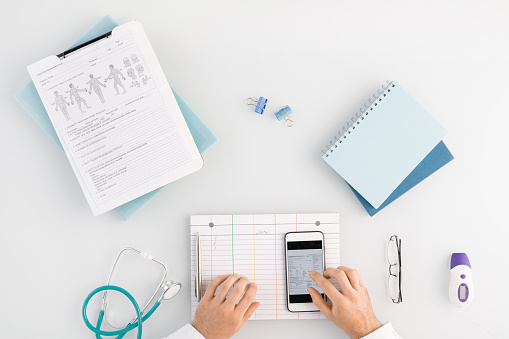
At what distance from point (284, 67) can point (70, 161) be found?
0.59 meters

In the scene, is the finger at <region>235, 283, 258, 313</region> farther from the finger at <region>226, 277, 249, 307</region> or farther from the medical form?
the medical form

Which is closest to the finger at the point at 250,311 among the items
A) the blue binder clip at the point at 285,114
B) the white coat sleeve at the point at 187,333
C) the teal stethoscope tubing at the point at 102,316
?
the white coat sleeve at the point at 187,333

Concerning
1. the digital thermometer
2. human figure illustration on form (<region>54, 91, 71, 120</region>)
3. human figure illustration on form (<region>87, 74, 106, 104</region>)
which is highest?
human figure illustration on form (<region>87, 74, 106, 104</region>)

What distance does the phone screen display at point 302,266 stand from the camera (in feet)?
3.70

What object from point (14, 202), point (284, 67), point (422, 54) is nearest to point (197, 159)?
point (284, 67)

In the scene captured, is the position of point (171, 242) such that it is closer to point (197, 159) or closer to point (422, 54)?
point (197, 159)

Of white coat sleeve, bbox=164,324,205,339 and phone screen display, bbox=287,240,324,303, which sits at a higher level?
phone screen display, bbox=287,240,324,303

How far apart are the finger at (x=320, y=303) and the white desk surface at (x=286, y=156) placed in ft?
0.24

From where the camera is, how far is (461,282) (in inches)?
43.9

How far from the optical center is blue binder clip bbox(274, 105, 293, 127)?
1.12 metres

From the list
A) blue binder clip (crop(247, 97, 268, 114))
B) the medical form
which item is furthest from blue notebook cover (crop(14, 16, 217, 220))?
blue binder clip (crop(247, 97, 268, 114))

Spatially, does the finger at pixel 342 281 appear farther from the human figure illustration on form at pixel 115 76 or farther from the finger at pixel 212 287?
the human figure illustration on form at pixel 115 76

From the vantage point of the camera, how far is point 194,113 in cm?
110

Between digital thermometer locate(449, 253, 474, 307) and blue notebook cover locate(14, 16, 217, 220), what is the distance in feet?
2.30
